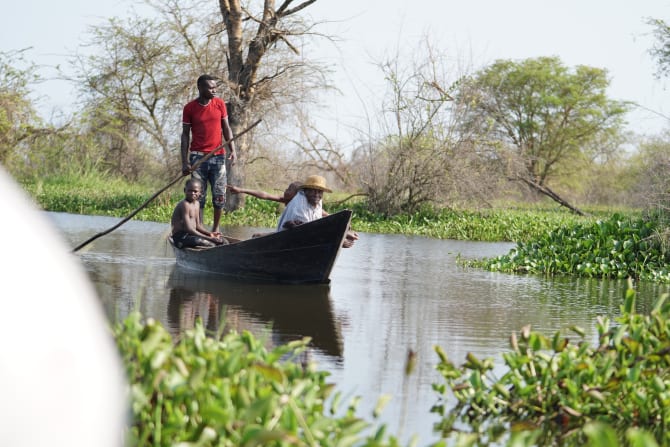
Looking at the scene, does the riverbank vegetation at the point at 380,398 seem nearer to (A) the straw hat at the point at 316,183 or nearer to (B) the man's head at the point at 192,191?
(A) the straw hat at the point at 316,183

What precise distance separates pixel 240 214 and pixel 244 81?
3205 millimetres

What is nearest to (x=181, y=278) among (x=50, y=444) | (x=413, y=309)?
(x=413, y=309)

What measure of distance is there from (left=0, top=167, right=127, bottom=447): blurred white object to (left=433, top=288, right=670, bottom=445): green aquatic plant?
8.02 feet

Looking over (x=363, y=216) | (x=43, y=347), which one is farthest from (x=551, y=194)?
(x=43, y=347)

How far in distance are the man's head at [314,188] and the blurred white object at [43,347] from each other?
24.2 feet

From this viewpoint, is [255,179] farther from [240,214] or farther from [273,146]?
[240,214]

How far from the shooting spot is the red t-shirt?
1260 centimetres

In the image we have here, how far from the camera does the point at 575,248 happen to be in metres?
14.7

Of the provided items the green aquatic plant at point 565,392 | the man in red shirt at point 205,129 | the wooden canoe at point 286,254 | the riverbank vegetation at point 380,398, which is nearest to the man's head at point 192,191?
the wooden canoe at point 286,254

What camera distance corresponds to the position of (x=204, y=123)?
12.6 m

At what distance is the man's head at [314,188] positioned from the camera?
10891mm

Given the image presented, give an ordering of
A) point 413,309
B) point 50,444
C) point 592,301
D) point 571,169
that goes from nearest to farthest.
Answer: point 50,444
point 413,309
point 592,301
point 571,169

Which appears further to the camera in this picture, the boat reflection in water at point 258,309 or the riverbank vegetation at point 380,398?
the boat reflection in water at point 258,309

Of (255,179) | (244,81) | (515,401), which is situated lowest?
(515,401)
